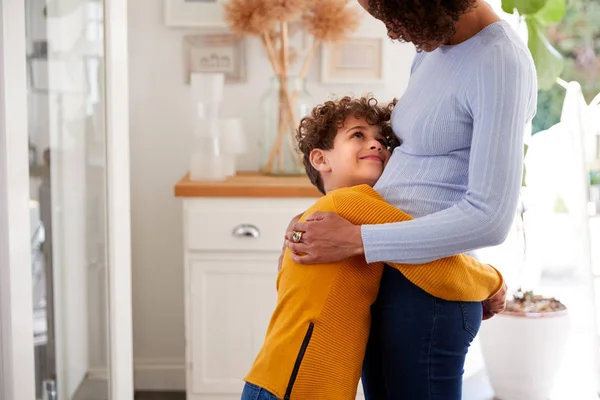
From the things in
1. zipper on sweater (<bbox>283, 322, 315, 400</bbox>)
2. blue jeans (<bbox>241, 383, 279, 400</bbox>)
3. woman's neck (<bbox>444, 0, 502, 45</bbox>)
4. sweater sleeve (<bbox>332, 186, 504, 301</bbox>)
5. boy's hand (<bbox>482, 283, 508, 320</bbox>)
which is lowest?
blue jeans (<bbox>241, 383, 279, 400</bbox>)

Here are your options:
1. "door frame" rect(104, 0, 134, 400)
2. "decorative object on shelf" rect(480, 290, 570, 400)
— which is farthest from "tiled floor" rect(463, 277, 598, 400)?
"door frame" rect(104, 0, 134, 400)

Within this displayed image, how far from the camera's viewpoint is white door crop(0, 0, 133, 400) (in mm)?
1777

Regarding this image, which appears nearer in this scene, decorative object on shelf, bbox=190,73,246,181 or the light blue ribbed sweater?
the light blue ribbed sweater

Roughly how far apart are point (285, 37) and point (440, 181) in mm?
1819

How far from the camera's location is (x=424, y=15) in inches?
52.4

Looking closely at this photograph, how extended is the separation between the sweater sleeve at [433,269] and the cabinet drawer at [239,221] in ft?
4.49

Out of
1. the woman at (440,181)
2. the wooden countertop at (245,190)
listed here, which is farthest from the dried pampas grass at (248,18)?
the woman at (440,181)

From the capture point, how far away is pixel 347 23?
3.09 meters

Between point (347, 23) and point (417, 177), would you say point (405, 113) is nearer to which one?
point (417, 177)

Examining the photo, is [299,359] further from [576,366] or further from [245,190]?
[576,366]

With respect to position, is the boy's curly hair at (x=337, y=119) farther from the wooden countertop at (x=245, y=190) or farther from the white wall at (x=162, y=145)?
the white wall at (x=162, y=145)

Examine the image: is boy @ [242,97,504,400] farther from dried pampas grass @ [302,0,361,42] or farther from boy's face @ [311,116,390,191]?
dried pampas grass @ [302,0,361,42]

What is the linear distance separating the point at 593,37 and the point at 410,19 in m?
2.29

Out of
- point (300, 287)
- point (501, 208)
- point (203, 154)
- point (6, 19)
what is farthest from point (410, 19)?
point (203, 154)
